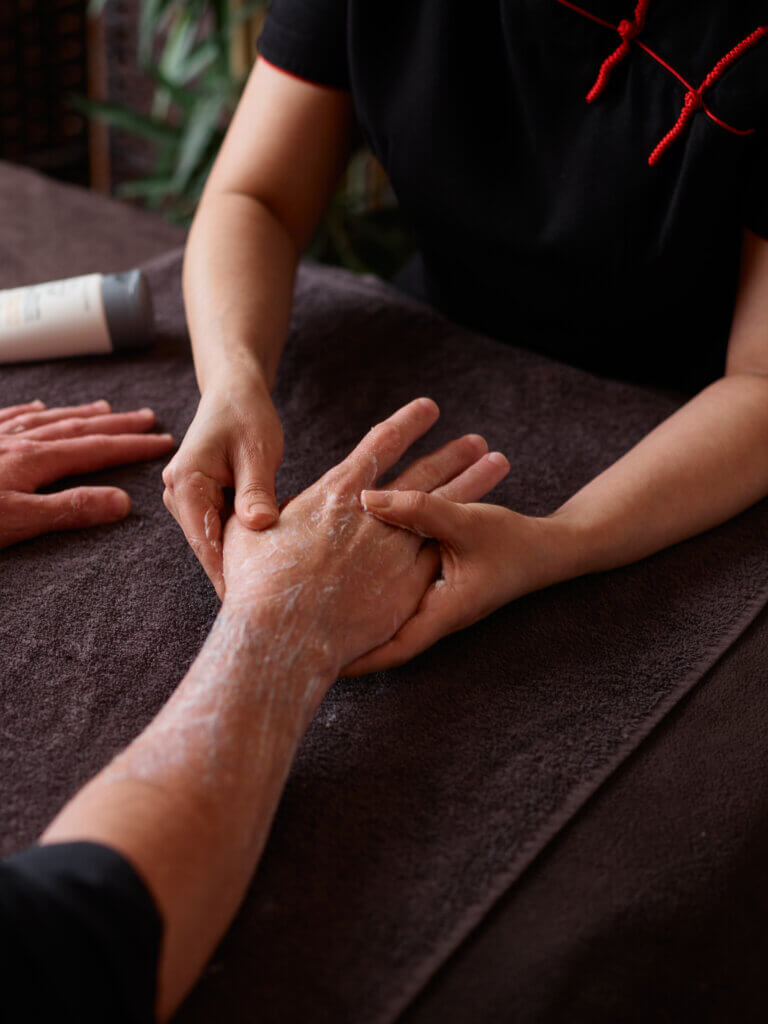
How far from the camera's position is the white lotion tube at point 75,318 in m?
1.02

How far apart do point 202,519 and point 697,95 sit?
1.91 feet

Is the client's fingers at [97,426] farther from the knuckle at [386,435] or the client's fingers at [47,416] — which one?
the knuckle at [386,435]

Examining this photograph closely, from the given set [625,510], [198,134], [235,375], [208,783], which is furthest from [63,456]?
[198,134]

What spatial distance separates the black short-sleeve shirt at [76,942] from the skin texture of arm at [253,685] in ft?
0.06

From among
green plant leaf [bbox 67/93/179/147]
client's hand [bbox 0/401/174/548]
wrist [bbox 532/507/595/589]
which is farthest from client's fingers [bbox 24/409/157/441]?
green plant leaf [bbox 67/93/179/147]

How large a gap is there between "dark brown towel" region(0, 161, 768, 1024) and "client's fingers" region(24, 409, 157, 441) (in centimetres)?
4

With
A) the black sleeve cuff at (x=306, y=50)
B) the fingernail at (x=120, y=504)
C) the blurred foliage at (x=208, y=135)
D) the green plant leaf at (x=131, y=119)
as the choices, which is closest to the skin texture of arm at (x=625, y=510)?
the fingernail at (x=120, y=504)

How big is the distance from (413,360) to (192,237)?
0.30 meters

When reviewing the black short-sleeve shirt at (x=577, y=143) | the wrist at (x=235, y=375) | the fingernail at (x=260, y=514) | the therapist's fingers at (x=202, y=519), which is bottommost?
the therapist's fingers at (x=202, y=519)

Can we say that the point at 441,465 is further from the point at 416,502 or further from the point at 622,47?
the point at 622,47

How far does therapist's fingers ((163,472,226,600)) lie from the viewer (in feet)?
2.40

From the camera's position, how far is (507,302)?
1067 millimetres

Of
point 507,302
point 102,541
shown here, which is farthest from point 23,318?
point 507,302

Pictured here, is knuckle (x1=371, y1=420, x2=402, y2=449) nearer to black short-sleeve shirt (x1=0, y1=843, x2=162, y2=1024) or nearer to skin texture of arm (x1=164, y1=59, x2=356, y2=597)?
skin texture of arm (x1=164, y1=59, x2=356, y2=597)
